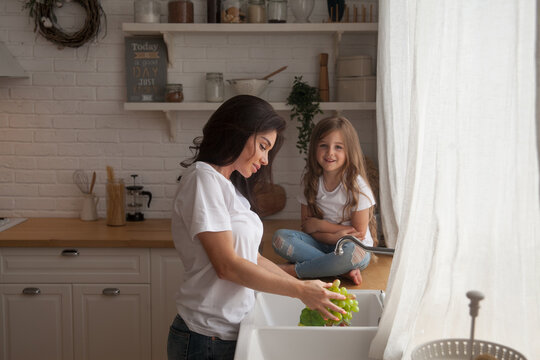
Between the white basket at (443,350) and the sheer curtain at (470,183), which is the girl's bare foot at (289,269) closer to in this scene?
the sheer curtain at (470,183)

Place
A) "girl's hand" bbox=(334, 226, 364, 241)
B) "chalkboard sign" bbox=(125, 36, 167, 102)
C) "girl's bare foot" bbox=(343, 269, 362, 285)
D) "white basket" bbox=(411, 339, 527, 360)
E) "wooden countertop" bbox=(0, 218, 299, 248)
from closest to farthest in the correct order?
"white basket" bbox=(411, 339, 527, 360) → "girl's bare foot" bbox=(343, 269, 362, 285) → "girl's hand" bbox=(334, 226, 364, 241) → "wooden countertop" bbox=(0, 218, 299, 248) → "chalkboard sign" bbox=(125, 36, 167, 102)

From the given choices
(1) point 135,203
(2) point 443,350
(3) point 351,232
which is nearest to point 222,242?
(2) point 443,350

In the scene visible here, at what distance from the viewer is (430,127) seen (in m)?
1.16

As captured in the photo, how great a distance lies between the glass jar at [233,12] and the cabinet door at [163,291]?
1.30 meters

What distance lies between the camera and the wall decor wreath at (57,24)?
11.5 feet

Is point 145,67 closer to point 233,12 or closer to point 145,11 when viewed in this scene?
point 145,11

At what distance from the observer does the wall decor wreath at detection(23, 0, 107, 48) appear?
11.5 ft

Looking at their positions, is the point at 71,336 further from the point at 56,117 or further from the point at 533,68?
the point at 533,68

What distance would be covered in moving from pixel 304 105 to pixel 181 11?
853 millimetres

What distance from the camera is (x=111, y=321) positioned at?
3.17m

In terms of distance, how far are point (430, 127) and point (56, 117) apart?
2.95 m

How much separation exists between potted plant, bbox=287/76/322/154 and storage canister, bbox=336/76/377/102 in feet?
0.52

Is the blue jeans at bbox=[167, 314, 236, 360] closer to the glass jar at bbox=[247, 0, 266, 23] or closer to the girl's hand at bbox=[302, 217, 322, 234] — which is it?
the girl's hand at bbox=[302, 217, 322, 234]

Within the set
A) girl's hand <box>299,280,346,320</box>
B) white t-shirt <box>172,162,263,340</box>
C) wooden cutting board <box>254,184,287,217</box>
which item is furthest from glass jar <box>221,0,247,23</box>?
girl's hand <box>299,280,346,320</box>
